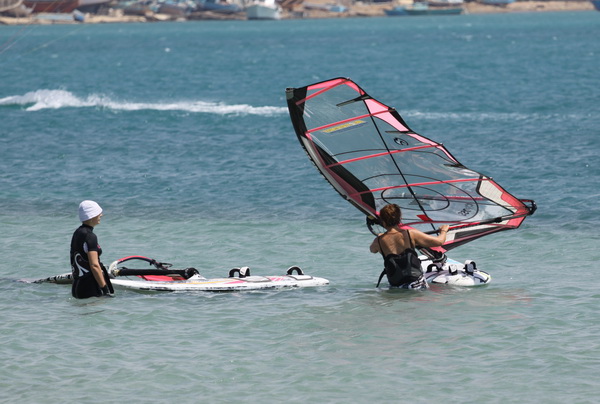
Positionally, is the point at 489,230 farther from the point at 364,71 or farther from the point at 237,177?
the point at 364,71

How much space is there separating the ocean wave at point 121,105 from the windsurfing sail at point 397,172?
2714 cm

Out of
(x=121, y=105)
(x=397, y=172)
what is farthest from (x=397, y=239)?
(x=121, y=105)

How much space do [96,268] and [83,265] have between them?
0.58ft

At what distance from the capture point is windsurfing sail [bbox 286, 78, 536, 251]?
1281 cm

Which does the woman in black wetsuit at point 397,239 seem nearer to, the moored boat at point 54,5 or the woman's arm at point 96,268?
the woman's arm at point 96,268

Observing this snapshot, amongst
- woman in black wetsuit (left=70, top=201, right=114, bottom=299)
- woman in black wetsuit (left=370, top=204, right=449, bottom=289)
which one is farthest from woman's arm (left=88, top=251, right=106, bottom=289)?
woman in black wetsuit (left=370, top=204, right=449, bottom=289)

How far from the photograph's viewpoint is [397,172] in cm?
1371

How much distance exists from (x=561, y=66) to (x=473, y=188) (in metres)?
55.0

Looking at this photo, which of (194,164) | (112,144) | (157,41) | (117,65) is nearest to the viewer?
(194,164)

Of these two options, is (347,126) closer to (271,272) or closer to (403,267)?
(403,267)

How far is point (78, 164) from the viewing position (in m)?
26.2

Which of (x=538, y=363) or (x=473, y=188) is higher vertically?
(x=473, y=188)

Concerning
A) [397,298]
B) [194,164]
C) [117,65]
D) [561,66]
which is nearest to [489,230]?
[397,298]

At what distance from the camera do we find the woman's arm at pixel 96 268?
11750mm
